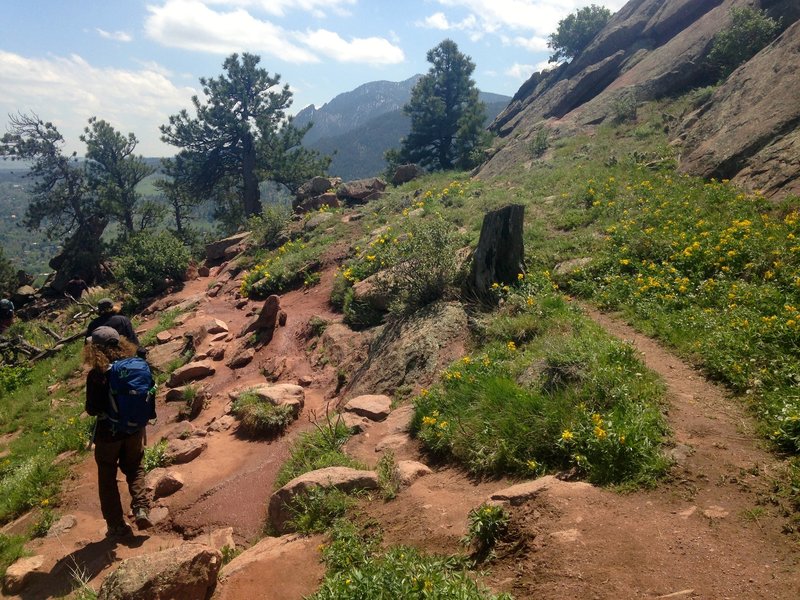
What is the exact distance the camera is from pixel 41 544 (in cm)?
514

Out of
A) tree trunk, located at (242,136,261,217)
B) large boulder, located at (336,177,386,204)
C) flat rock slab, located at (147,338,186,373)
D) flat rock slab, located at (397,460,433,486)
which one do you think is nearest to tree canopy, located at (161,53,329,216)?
tree trunk, located at (242,136,261,217)

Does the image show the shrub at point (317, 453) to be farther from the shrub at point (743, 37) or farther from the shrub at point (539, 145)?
the shrub at point (743, 37)

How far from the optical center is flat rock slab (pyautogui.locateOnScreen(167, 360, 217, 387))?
9438mm

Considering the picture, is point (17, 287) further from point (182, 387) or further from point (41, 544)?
point (41, 544)

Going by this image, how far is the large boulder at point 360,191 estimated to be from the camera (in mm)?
19422


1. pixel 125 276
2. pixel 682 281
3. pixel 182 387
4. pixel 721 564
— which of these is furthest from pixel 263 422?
pixel 125 276

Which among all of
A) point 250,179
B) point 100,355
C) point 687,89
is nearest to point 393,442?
point 100,355

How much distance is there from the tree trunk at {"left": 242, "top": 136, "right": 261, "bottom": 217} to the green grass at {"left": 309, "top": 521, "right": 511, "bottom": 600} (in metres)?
24.9

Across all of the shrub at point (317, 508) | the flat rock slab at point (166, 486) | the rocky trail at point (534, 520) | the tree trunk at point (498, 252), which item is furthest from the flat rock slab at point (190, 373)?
the shrub at point (317, 508)

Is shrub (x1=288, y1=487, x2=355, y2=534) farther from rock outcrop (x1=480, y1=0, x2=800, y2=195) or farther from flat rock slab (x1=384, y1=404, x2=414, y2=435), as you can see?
rock outcrop (x1=480, y1=0, x2=800, y2=195)

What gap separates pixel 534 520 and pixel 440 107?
27.4m

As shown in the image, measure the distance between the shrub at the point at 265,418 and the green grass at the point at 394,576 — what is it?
3301mm

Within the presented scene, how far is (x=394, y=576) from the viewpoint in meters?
2.97

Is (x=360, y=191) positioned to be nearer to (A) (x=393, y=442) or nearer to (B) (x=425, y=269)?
(B) (x=425, y=269)
